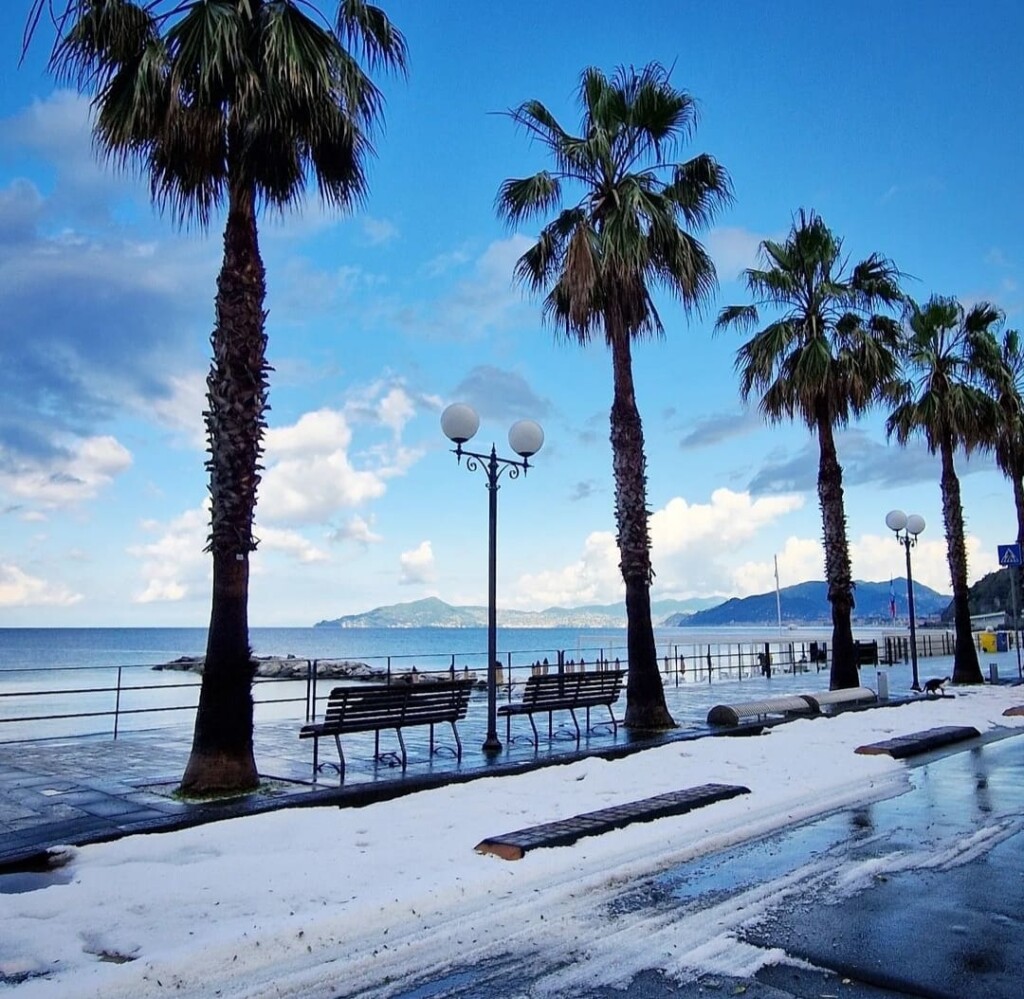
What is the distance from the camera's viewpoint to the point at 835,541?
63.1 ft

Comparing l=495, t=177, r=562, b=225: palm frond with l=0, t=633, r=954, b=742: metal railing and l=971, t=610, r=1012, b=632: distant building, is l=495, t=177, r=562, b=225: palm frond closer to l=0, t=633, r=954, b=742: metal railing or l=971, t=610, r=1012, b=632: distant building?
l=0, t=633, r=954, b=742: metal railing

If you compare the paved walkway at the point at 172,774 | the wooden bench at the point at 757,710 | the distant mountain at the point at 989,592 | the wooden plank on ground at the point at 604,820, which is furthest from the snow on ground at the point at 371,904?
the distant mountain at the point at 989,592

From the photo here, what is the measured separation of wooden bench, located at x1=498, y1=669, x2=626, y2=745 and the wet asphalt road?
466cm

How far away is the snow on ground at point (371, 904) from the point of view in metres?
4.22

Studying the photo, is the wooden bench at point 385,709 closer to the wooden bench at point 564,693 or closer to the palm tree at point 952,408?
the wooden bench at point 564,693

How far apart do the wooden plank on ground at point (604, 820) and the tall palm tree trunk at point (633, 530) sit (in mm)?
5149

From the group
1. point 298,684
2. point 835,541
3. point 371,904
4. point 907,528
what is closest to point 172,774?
point 371,904

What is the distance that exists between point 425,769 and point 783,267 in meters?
14.3

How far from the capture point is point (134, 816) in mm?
7461

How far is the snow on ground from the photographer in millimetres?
4223

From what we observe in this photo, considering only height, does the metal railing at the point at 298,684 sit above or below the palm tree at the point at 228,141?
below

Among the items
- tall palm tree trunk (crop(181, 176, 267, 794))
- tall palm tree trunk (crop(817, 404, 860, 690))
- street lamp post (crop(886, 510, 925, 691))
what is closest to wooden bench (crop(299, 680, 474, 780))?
tall palm tree trunk (crop(181, 176, 267, 794))

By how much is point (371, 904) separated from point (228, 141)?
25.1 feet

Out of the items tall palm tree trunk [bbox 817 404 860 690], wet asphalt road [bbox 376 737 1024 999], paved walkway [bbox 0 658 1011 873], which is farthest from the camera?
tall palm tree trunk [bbox 817 404 860 690]
